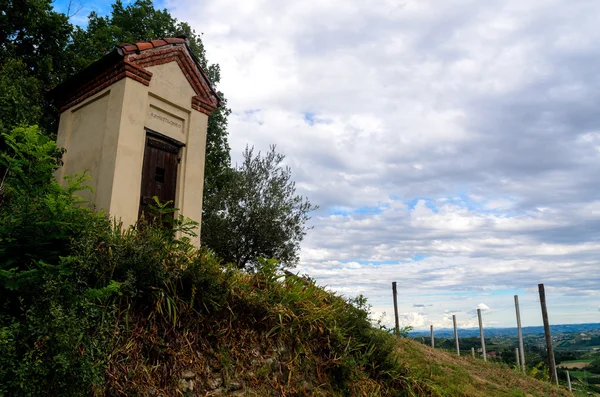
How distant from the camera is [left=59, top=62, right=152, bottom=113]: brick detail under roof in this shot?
8.20 metres

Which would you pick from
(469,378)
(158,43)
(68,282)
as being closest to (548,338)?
(469,378)

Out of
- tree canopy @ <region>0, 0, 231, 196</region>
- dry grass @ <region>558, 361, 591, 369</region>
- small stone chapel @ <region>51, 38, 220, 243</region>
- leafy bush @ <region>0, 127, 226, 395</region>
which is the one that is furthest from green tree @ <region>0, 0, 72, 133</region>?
dry grass @ <region>558, 361, 591, 369</region>

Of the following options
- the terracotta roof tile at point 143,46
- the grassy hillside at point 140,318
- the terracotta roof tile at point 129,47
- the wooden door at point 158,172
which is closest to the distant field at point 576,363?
the grassy hillside at point 140,318

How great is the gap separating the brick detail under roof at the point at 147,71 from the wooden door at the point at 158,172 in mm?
1237

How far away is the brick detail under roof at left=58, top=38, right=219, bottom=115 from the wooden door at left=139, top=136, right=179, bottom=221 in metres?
1.24

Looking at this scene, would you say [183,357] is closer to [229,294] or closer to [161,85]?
[229,294]

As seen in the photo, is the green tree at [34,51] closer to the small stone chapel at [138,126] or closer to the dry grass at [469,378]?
the small stone chapel at [138,126]

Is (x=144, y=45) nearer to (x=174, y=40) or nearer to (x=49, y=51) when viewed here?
(x=174, y=40)

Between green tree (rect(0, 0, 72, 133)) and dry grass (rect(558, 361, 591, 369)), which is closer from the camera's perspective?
green tree (rect(0, 0, 72, 133))

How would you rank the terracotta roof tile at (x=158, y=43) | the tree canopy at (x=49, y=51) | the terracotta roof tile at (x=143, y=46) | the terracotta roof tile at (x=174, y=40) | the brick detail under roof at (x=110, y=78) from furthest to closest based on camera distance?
the tree canopy at (x=49, y=51)
the terracotta roof tile at (x=174, y=40)
the terracotta roof tile at (x=158, y=43)
the terracotta roof tile at (x=143, y=46)
the brick detail under roof at (x=110, y=78)

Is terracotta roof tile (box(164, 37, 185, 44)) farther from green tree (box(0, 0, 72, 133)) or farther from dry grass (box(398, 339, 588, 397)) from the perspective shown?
dry grass (box(398, 339, 588, 397))

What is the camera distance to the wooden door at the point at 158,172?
27.7ft

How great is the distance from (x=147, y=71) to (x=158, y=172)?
2.05 metres

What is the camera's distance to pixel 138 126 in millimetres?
8250
